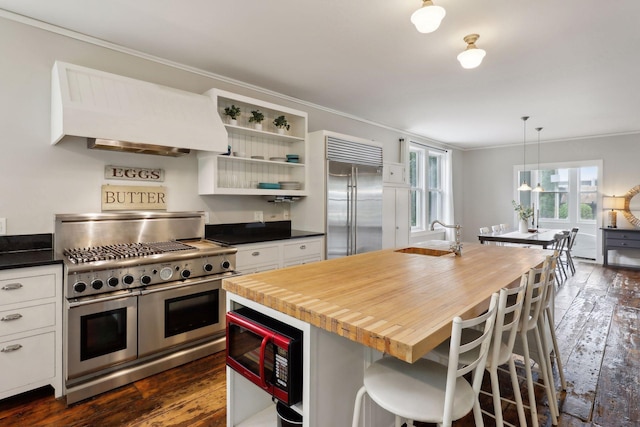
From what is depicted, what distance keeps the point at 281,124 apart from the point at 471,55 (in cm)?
210

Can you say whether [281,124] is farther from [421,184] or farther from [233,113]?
[421,184]

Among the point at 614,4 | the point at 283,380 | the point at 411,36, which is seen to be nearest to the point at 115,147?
the point at 283,380

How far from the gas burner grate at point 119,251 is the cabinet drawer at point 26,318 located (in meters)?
0.34

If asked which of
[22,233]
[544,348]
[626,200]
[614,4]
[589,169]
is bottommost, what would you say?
[544,348]

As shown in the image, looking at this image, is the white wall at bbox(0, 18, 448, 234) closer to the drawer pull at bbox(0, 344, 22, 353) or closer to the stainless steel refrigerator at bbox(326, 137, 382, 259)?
the drawer pull at bbox(0, 344, 22, 353)

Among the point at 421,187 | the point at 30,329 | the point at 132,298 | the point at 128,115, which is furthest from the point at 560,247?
the point at 30,329

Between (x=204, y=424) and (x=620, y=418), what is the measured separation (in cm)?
245

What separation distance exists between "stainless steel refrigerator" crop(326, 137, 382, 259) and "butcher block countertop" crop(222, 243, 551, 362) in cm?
165

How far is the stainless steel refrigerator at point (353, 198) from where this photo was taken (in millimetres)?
4016

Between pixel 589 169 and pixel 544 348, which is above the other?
pixel 589 169

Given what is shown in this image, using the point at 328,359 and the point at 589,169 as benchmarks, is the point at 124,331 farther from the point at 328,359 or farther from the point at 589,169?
the point at 589,169

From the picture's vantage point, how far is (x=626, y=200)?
6.45 metres

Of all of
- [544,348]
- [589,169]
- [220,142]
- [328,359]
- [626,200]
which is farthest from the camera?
[589,169]

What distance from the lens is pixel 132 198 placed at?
2.94 m
